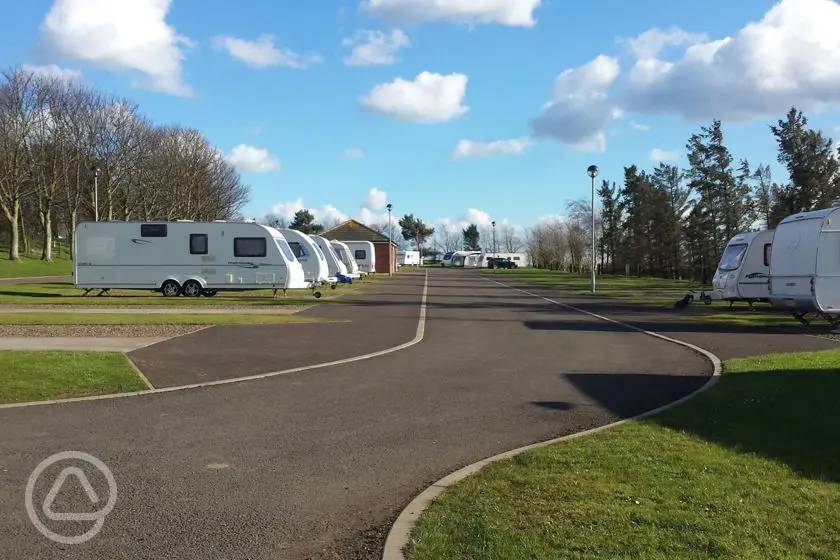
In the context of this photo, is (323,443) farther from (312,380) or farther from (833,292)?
(833,292)

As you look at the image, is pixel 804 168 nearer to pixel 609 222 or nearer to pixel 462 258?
pixel 609 222

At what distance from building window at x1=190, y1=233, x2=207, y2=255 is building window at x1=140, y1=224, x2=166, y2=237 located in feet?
3.85

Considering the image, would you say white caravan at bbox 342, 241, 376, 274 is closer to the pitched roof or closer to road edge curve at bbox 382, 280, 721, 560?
the pitched roof

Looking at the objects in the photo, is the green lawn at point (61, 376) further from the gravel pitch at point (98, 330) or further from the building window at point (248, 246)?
the building window at point (248, 246)

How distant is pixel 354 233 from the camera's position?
7281 centimetres

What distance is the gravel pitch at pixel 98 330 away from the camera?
14891 mm

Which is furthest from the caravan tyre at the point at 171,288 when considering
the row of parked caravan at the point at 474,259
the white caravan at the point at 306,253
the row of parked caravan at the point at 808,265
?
the row of parked caravan at the point at 474,259

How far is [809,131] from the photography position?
42.2m

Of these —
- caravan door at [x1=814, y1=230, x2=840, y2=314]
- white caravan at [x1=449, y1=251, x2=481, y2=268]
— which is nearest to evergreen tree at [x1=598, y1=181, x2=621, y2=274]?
A: white caravan at [x1=449, y1=251, x2=481, y2=268]

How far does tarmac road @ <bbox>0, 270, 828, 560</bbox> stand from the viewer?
15.3 feet

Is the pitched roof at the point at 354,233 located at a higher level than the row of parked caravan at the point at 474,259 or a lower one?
higher

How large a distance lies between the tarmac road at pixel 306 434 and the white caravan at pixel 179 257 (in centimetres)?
1323

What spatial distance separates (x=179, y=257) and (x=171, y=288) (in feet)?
4.16

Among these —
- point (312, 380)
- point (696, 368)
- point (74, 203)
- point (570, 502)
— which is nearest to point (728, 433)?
point (570, 502)
